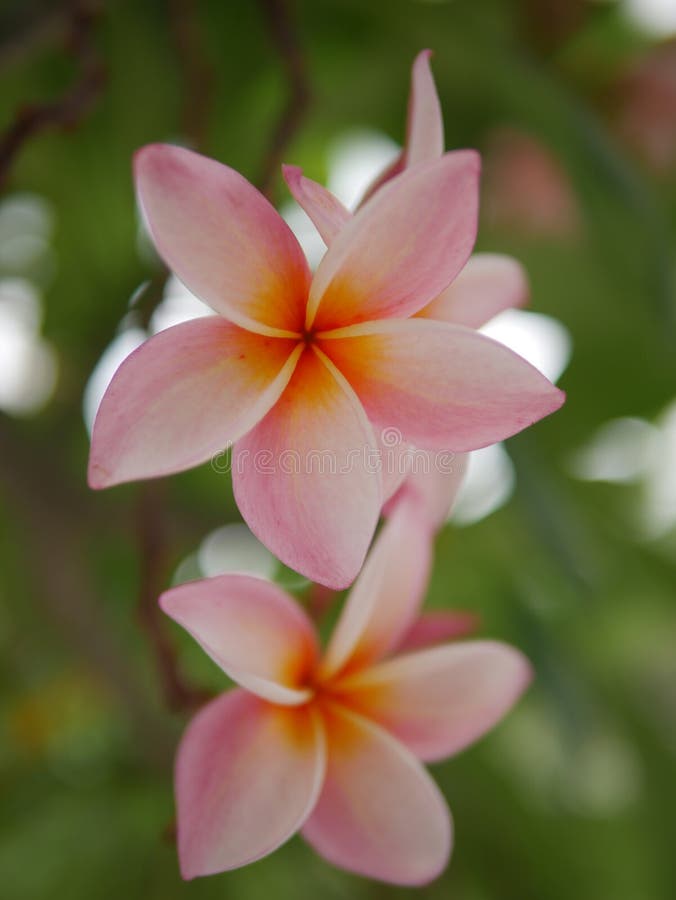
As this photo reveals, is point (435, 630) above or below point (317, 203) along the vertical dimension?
below

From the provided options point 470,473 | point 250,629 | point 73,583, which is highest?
point 250,629

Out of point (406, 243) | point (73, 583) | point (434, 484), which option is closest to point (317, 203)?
point (406, 243)

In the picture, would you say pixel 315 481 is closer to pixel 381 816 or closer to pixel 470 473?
pixel 381 816

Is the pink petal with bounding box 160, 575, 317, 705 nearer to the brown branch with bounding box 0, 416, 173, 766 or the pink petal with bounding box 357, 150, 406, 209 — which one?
the pink petal with bounding box 357, 150, 406, 209

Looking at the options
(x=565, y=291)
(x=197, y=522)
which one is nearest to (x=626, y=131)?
A: (x=565, y=291)

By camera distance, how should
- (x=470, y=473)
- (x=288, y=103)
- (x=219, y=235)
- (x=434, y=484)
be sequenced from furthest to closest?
(x=470, y=473)
(x=288, y=103)
(x=434, y=484)
(x=219, y=235)

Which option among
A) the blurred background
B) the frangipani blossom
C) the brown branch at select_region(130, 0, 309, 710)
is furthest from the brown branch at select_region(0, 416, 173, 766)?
the frangipani blossom
